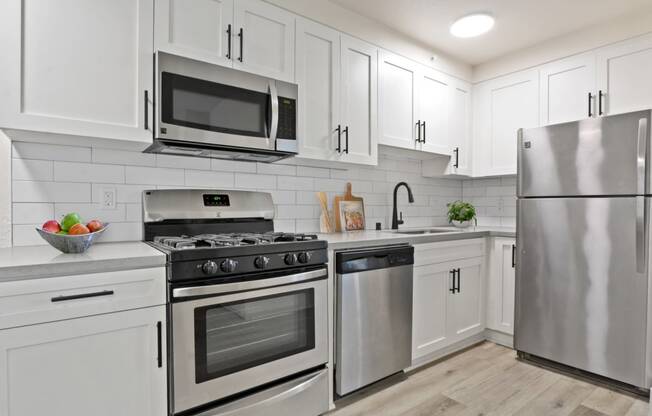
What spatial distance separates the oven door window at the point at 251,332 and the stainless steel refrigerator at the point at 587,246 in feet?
5.51

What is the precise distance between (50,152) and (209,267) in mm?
1025

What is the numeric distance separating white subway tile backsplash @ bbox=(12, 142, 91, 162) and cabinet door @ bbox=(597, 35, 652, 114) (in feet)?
10.9

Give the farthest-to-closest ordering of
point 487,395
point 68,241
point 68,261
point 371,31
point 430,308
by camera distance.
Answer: point 371,31 → point 430,308 → point 487,395 → point 68,241 → point 68,261

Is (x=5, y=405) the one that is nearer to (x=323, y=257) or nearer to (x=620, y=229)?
(x=323, y=257)

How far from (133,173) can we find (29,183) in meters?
0.44

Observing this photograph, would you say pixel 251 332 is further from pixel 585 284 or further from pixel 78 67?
pixel 585 284

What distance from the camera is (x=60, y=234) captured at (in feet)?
4.50

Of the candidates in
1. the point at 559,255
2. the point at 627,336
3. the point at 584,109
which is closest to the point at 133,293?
the point at 559,255

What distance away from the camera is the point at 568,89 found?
280cm

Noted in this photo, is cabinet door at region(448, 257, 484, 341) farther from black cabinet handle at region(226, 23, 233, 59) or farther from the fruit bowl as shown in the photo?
the fruit bowl

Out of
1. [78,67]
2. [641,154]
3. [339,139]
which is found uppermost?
[78,67]

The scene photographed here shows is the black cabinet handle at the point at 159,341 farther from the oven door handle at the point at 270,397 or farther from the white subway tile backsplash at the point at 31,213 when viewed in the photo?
the white subway tile backsplash at the point at 31,213

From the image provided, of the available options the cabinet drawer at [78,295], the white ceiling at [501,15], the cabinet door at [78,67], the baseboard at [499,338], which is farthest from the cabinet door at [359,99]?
the baseboard at [499,338]

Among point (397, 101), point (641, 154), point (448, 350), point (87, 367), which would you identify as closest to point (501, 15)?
point (397, 101)
